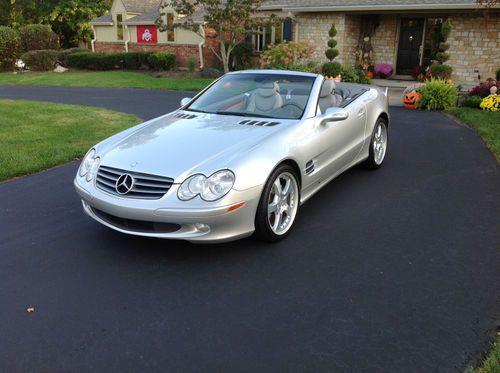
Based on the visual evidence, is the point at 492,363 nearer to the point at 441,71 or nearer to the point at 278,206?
the point at 278,206

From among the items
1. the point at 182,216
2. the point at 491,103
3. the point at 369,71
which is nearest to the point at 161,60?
the point at 369,71

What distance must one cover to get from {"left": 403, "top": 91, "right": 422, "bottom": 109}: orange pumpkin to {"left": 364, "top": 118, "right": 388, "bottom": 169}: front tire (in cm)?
638

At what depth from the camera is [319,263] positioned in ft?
12.8

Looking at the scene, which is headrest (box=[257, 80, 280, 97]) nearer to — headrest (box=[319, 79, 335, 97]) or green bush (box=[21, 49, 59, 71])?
headrest (box=[319, 79, 335, 97])

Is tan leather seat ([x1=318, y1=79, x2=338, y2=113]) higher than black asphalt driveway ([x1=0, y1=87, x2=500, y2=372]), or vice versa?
tan leather seat ([x1=318, y1=79, x2=338, y2=113])

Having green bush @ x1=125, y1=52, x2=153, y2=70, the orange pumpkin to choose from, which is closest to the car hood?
the orange pumpkin

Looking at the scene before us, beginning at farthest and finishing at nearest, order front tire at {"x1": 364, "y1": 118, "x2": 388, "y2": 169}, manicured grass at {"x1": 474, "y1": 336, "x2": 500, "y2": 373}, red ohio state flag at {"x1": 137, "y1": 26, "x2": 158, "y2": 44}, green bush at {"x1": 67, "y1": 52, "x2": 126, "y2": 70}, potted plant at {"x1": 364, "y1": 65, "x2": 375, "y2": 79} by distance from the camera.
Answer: red ohio state flag at {"x1": 137, "y1": 26, "x2": 158, "y2": 44}, green bush at {"x1": 67, "y1": 52, "x2": 126, "y2": 70}, potted plant at {"x1": 364, "y1": 65, "x2": 375, "y2": 79}, front tire at {"x1": 364, "y1": 118, "x2": 388, "y2": 169}, manicured grass at {"x1": 474, "y1": 336, "x2": 500, "y2": 373}

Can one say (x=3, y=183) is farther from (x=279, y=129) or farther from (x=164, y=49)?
(x=164, y=49)

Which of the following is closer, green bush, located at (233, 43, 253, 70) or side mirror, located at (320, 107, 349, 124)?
side mirror, located at (320, 107, 349, 124)

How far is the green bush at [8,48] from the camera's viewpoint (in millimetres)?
29156

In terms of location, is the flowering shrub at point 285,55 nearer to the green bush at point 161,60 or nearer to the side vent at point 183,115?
the green bush at point 161,60

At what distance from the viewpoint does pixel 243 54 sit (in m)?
23.4

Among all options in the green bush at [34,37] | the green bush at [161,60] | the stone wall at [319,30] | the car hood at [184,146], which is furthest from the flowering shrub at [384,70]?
the green bush at [34,37]

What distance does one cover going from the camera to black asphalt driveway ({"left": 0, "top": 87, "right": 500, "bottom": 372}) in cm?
279
